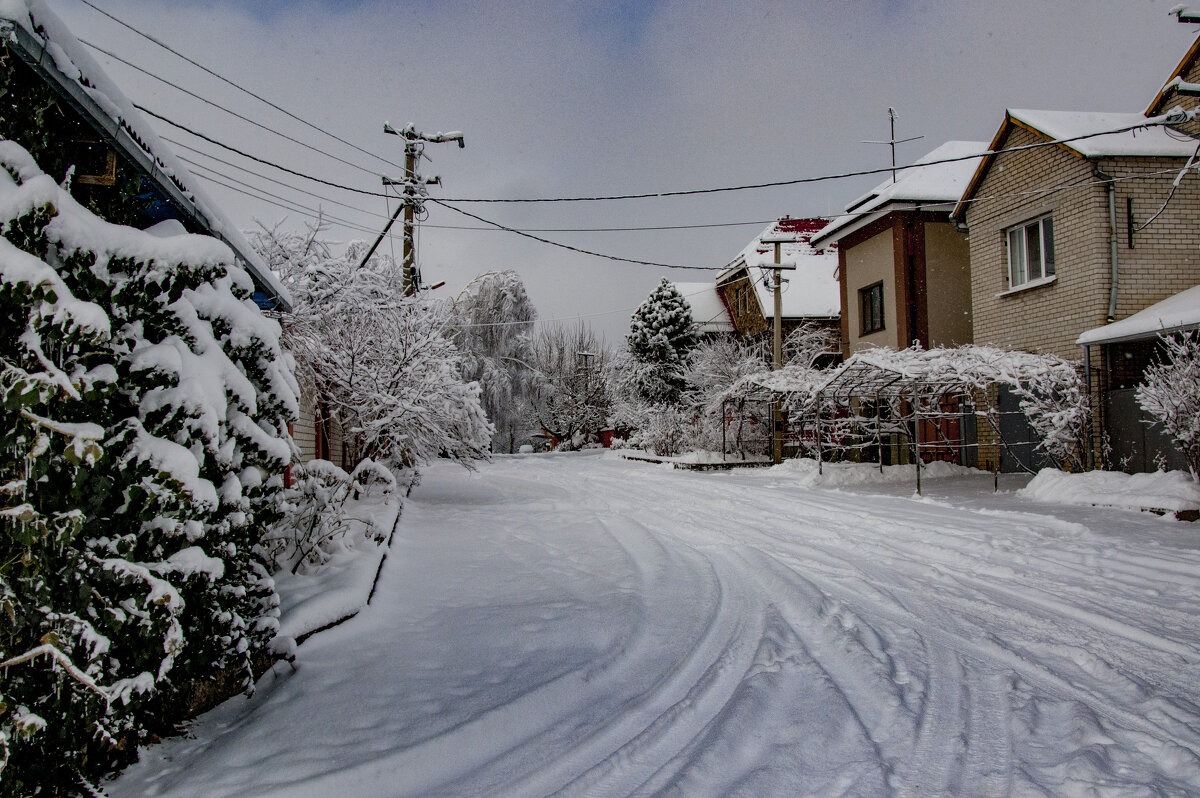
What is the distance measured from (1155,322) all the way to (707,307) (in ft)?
86.9

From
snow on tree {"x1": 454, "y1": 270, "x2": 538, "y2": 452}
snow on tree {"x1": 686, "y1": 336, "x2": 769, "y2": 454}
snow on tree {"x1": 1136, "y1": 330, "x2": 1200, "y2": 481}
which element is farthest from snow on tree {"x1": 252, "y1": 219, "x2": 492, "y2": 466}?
snow on tree {"x1": 454, "y1": 270, "x2": 538, "y2": 452}

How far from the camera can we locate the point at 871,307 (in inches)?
784

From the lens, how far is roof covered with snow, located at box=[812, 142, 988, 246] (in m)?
17.7

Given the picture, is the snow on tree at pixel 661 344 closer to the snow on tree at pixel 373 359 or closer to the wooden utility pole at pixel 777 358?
the wooden utility pole at pixel 777 358

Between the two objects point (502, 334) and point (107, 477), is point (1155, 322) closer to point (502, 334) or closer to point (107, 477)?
point (107, 477)

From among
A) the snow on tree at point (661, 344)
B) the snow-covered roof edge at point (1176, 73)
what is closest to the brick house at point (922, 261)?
the snow-covered roof edge at point (1176, 73)

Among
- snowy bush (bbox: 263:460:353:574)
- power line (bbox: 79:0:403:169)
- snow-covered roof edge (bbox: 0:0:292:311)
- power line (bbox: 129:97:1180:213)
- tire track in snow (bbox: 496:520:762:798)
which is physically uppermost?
power line (bbox: 79:0:403:169)

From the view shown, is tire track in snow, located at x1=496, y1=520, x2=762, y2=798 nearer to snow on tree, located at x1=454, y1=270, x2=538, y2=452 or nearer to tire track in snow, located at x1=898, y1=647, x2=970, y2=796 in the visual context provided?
tire track in snow, located at x1=898, y1=647, x2=970, y2=796

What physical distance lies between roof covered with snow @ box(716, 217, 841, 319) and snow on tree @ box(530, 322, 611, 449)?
1131 centimetres

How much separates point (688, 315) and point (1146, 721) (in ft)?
92.7

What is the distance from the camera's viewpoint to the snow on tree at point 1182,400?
28.3ft

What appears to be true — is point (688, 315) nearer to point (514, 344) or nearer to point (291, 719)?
point (514, 344)

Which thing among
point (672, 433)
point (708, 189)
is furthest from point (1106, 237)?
point (672, 433)

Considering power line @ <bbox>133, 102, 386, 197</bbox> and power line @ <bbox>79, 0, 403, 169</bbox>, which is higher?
power line @ <bbox>79, 0, 403, 169</bbox>
